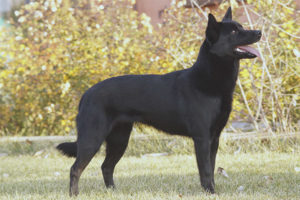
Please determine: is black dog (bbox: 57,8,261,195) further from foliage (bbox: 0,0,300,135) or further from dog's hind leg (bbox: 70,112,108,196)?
foliage (bbox: 0,0,300,135)

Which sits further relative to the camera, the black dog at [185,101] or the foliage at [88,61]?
the foliage at [88,61]

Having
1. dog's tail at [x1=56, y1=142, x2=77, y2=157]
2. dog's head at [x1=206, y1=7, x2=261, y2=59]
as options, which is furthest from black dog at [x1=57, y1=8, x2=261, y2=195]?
dog's tail at [x1=56, y1=142, x2=77, y2=157]

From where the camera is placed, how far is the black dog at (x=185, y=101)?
Result: 3320 millimetres

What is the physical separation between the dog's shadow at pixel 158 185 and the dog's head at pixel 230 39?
1.09 m

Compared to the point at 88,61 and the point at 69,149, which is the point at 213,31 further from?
the point at 88,61

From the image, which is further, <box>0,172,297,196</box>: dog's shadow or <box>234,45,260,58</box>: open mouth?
<box>0,172,297,196</box>: dog's shadow

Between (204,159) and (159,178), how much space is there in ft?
3.30

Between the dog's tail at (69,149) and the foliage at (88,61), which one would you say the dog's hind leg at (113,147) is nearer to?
the dog's tail at (69,149)

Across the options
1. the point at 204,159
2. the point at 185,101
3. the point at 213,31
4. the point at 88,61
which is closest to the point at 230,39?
the point at 213,31

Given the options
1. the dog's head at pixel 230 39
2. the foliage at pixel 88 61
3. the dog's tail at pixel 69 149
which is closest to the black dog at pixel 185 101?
the dog's head at pixel 230 39

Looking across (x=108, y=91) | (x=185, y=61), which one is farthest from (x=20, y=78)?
(x=108, y=91)

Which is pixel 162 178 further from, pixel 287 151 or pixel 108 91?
pixel 287 151

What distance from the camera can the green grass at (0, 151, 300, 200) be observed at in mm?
3424

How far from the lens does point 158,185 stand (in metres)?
3.88
